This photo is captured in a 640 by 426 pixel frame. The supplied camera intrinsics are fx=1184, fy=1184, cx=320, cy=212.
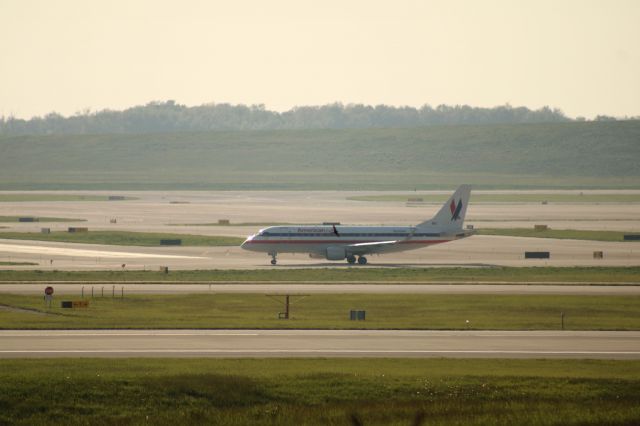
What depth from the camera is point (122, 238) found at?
12250 centimetres

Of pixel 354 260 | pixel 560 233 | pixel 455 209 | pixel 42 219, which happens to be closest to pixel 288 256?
pixel 354 260

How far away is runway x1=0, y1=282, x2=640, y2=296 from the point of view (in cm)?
7181

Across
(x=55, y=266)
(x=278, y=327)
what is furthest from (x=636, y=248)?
(x=278, y=327)

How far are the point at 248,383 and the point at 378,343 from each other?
11.3m

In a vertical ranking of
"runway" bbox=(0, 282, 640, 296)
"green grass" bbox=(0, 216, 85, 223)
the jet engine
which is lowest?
"runway" bbox=(0, 282, 640, 296)

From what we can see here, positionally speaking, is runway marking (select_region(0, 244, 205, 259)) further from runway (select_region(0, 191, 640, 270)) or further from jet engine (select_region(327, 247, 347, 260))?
jet engine (select_region(327, 247, 347, 260))

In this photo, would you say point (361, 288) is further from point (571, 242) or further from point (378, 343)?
point (571, 242)

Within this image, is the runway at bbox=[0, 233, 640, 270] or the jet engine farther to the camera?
the jet engine

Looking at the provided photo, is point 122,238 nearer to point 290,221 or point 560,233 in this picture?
point 290,221

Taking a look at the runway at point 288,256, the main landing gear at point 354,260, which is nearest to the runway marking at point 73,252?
the runway at point 288,256

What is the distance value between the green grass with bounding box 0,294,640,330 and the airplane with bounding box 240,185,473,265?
24.5 meters

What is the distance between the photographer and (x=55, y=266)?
9281cm

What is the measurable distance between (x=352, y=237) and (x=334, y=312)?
1329 inches

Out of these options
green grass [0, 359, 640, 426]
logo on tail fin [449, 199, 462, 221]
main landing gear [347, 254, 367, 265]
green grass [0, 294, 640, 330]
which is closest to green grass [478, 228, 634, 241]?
logo on tail fin [449, 199, 462, 221]
